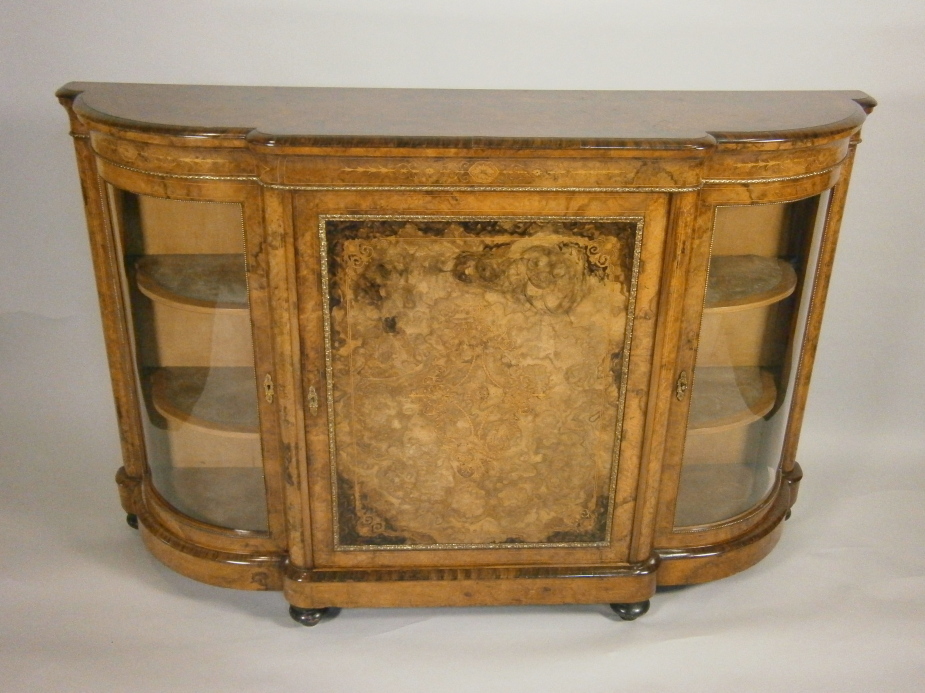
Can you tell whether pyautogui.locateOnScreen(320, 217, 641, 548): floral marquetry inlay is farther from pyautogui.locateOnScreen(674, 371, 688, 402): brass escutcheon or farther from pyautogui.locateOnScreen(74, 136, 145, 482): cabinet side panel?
pyautogui.locateOnScreen(74, 136, 145, 482): cabinet side panel

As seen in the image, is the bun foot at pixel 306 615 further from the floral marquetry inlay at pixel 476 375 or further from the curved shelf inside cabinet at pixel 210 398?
the curved shelf inside cabinet at pixel 210 398

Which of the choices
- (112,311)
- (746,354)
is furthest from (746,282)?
(112,311)

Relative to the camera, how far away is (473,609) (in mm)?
2727

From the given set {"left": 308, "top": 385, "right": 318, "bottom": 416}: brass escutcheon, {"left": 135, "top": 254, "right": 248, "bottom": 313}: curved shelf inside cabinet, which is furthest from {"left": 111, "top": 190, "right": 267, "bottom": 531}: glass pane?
{"left": 308, "top": 385, "right": 318, "bottom": 416}: brass escutcheon

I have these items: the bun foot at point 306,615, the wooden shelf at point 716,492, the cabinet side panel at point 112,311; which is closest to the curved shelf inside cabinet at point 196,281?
the cabinet side panel at point 112,311

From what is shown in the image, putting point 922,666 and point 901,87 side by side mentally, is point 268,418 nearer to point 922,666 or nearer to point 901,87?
point 922,666

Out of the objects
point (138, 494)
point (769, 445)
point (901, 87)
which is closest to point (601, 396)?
point (769, 445)

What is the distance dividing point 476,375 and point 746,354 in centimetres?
71

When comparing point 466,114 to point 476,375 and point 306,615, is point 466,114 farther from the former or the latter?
point 306,615

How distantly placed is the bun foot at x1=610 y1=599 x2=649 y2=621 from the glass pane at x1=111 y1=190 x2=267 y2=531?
35.7 inches

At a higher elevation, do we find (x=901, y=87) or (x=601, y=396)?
(x=901, y=87)

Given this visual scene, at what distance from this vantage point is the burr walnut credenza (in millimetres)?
2230

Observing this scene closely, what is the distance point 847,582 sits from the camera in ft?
9.37

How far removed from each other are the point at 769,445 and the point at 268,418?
4.24 feet
